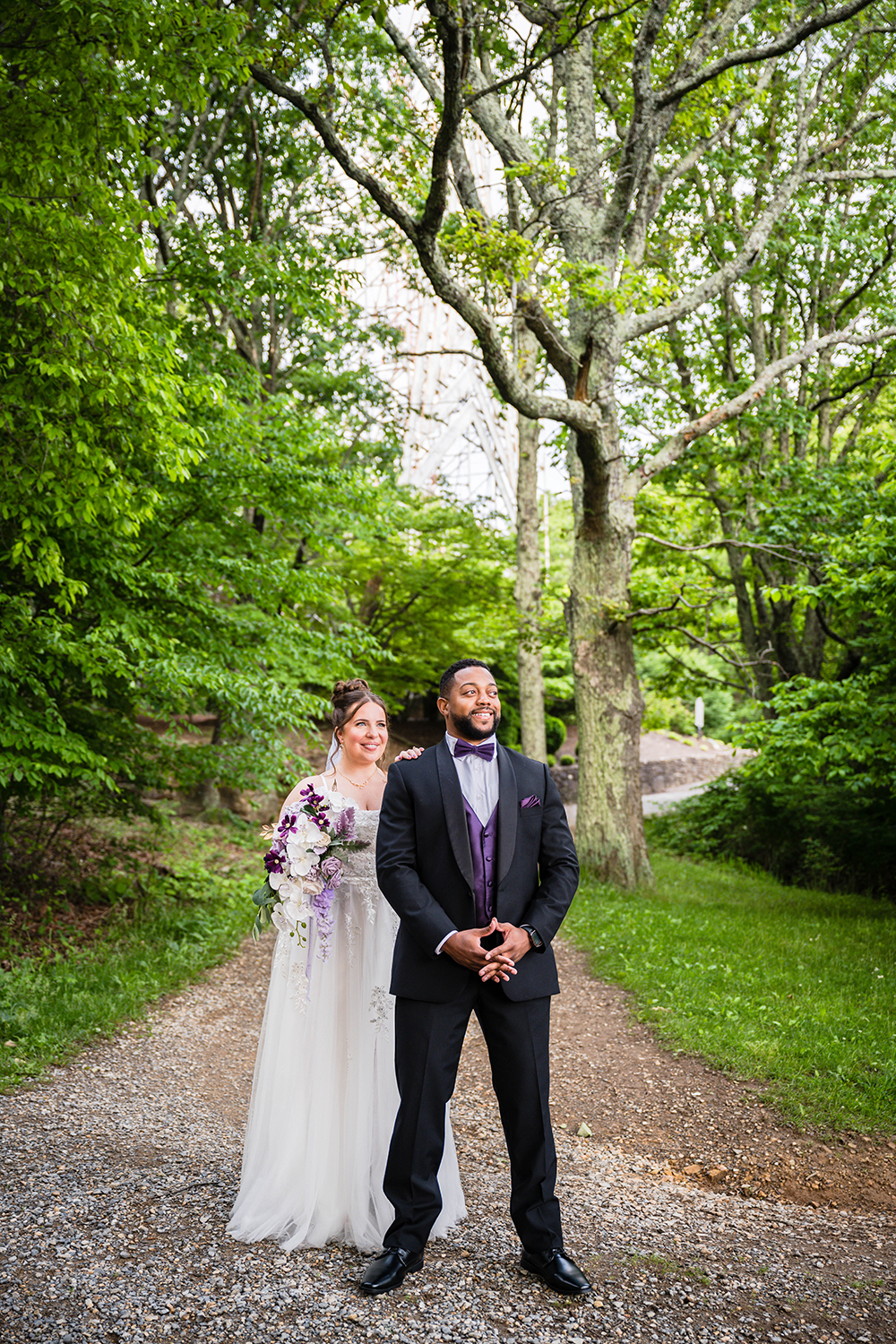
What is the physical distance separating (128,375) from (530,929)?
13.2 feet

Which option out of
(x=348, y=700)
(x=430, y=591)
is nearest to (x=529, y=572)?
(x=430, y=591)

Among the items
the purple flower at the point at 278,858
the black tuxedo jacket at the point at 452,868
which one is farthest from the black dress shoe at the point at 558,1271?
the purple flower at the point at 278,858

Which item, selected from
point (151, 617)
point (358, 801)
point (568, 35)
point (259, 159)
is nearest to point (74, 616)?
point (151, 617)

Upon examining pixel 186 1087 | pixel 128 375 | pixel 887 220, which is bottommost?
pixel 186 1087

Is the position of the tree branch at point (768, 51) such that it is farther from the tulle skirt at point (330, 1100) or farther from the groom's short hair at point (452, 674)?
the tulle skirt at point (330, 1100)

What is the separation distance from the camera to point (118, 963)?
7.32 m

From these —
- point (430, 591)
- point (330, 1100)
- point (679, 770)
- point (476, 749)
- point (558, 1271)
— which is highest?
point (430, 591)

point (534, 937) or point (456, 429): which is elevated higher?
point (456, 429)

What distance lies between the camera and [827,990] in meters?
6.91

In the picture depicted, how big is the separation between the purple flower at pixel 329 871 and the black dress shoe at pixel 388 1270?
133 centimetres

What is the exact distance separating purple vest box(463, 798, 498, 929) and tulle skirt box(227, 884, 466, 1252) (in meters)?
0.67

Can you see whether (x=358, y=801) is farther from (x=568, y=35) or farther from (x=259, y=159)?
(x=259, y=159)

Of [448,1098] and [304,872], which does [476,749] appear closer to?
[304,872]

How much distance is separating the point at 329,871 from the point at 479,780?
0.86 m
